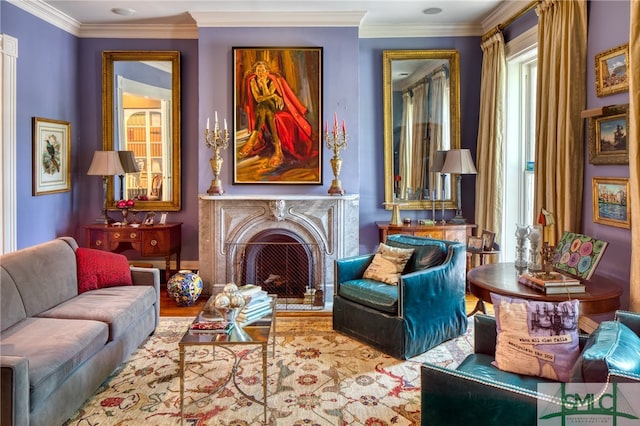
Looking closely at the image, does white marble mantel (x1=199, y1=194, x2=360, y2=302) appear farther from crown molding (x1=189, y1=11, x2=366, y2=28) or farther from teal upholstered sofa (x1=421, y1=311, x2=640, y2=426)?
teal upholstered sofa (x1=421, y1=311, x2=640, y2=426)

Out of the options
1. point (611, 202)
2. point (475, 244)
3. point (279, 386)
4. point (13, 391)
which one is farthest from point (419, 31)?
point (13, 391)

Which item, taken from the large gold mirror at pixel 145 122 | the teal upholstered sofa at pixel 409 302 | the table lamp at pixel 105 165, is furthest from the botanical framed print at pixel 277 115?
the teal upholstered sofa at pixel 409 302

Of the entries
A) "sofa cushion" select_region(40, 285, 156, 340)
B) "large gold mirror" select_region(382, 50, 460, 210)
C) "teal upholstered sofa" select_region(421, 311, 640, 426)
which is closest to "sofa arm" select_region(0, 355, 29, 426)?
"sofa cushion" select_region(40, 285, 156, 340)

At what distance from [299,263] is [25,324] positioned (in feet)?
9.34

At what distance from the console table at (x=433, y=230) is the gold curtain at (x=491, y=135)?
256 millimetres

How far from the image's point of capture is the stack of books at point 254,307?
301cm

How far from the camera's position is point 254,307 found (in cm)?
317

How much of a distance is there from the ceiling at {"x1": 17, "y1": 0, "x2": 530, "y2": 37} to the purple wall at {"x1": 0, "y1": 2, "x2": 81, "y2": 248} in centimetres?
23

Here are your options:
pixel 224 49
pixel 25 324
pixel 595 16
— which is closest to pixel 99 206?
pixel 224 49

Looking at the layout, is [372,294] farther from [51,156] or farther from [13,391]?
[51,156]

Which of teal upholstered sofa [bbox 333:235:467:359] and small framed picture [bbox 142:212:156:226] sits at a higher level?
small framed picture [bbox 142:212:156:226]

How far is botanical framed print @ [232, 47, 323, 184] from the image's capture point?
5234 millimetres

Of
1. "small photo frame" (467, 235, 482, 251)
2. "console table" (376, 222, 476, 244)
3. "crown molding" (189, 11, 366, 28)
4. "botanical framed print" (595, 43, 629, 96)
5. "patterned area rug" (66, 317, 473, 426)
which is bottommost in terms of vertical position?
"patterned area rug" (66, 317, 473, 426)

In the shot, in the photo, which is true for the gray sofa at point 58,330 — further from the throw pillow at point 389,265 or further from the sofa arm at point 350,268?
the throw pillow at point 389,265
